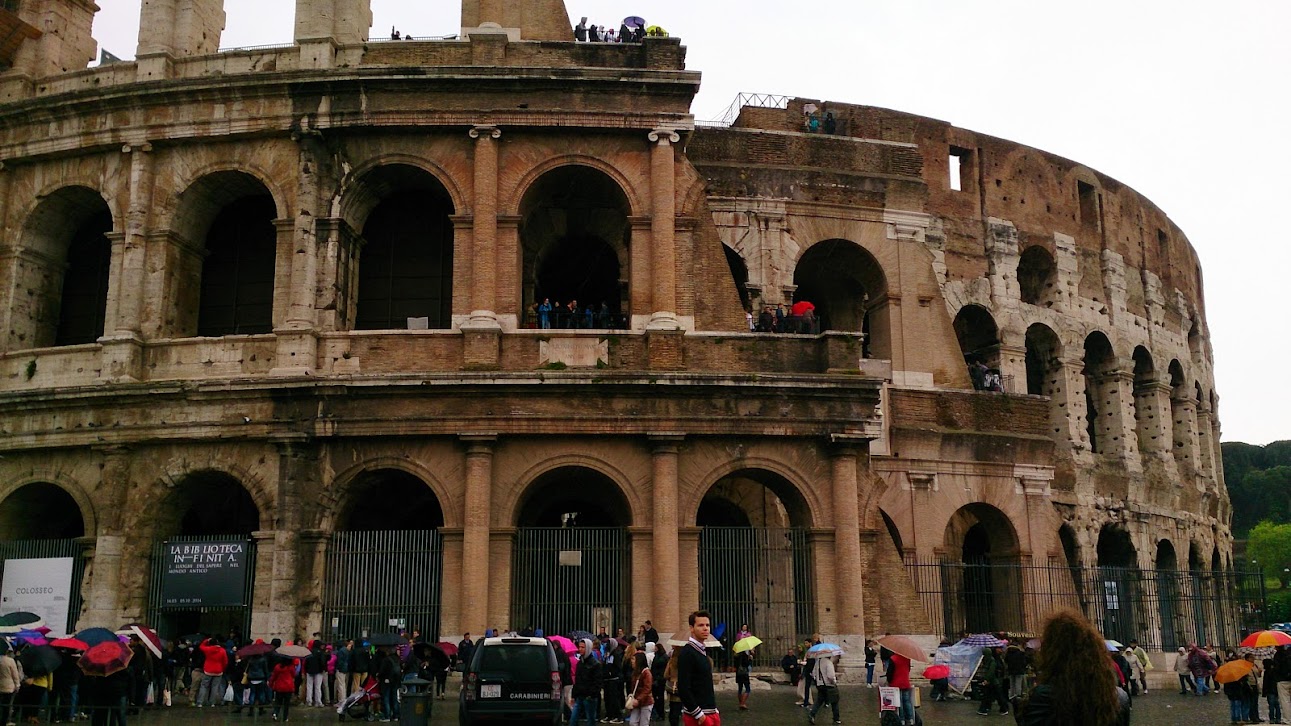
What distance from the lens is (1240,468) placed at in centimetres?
8369

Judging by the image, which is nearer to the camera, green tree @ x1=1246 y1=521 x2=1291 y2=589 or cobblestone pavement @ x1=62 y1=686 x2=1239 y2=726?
cobblestone pavement @ x1=62 y1=686 x2=1239 y2=726

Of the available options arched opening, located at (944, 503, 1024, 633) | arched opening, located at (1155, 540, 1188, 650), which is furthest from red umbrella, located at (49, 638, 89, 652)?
arched opening, located at (1155, 540, 1188, 650)

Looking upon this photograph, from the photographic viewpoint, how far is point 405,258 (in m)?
21.5

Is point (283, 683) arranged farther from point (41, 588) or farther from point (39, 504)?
point (39, 504)

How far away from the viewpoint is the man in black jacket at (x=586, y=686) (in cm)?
1295

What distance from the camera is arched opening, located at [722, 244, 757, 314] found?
2314 centimetres

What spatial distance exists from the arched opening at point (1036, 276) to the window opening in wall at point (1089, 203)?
6.30ft

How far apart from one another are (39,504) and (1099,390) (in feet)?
80.2

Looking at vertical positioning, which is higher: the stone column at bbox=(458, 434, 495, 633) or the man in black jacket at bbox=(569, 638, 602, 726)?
the stone column at bbox=(458, 434, 495, 633)

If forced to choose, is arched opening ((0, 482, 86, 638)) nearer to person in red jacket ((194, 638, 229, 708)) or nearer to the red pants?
person in red jacket ((194, 638, 229, 708))

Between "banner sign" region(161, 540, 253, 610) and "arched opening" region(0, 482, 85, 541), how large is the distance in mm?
2820

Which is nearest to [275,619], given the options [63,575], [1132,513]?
[63,575]

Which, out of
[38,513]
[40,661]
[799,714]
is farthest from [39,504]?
[799,714]

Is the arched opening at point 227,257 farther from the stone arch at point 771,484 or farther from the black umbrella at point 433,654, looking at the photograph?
the stone arch at point 771,484
